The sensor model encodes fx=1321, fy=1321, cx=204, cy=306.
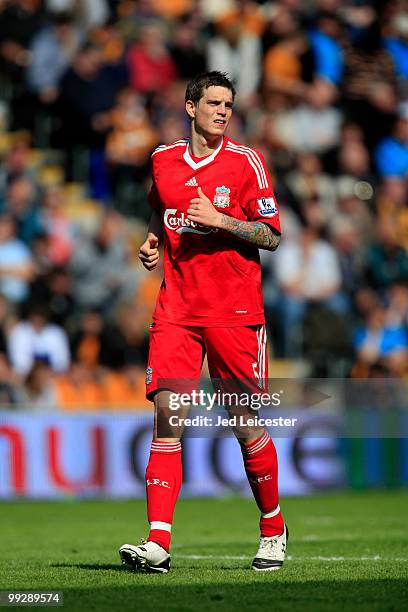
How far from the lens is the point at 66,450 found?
14922mm

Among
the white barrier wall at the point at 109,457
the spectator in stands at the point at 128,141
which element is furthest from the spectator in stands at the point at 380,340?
the spectator in stands at the point at 128,141

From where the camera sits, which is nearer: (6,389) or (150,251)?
(150,251)

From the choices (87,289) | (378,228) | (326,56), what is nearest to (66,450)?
(87,289)

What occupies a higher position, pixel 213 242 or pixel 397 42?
pixel 397 42

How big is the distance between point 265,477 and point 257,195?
161 cm

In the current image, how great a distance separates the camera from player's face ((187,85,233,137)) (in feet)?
24.4

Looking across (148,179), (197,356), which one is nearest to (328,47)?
(148,179)

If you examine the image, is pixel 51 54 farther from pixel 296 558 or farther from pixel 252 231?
pixel 252 231

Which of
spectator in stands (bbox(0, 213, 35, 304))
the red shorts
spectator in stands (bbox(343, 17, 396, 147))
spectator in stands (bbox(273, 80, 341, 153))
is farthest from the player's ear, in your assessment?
spectator in stands (bbox(343, 17, 396, 147))

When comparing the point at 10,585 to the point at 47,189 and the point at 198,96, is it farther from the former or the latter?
the point at 47,189

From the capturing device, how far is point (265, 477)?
7.53 m

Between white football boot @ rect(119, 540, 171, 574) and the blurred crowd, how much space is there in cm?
796

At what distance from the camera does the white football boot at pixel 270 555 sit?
24.4 feet

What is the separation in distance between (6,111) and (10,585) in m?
12.8
